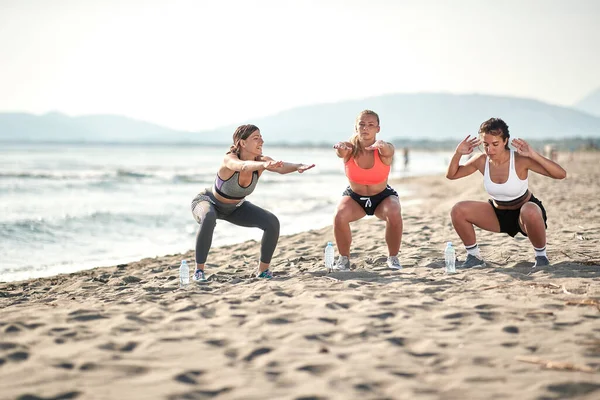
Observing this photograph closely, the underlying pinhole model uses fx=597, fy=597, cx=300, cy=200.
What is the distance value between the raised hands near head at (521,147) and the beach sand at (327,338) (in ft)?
3.71

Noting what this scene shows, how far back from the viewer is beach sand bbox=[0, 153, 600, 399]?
3100mm

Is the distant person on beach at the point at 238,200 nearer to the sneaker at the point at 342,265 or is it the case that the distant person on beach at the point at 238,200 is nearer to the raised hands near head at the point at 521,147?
the sneaker at the point at 342,265

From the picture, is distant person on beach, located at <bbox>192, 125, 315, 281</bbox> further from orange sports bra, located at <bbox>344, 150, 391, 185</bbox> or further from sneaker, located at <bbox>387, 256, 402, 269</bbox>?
sneaker, located at <bbox>387, 256, 402, 269</bbox>

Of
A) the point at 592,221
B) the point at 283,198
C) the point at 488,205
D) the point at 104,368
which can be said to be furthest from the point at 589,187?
the point at 104,368

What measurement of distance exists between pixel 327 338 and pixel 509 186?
2.86m

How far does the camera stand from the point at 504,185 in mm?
5762

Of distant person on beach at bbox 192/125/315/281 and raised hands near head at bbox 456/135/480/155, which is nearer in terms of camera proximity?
raised hands near head at bbox 456/135/480/155

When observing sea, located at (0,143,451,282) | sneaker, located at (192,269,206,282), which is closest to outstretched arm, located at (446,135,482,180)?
sneaker, located at (192,269,206,282)

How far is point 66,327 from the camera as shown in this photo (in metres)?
4.07

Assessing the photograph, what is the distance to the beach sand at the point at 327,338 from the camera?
3100 millimetres

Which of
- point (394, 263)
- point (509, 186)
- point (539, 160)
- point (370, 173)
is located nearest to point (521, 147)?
point (539, 160)

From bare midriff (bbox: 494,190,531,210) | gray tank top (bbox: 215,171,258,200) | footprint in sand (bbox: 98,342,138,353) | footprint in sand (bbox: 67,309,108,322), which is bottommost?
footprint in sand (bbox: 98,342,138,353)

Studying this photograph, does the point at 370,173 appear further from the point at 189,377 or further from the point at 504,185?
the point at 189,377

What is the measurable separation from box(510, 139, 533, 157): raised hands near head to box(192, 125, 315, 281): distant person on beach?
77.8 inches
